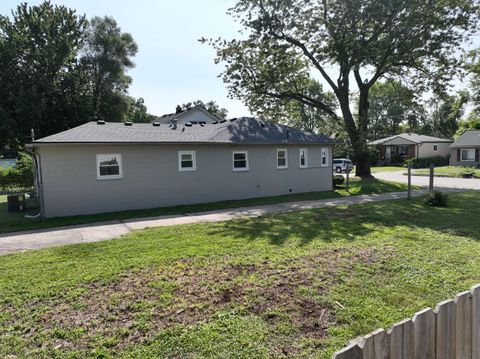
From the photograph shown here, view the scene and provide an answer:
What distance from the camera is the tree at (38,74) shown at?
2677 cm

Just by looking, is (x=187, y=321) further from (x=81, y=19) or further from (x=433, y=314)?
(x=81, y=19)

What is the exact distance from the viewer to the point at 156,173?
13289mm

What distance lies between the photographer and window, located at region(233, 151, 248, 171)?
15352mm

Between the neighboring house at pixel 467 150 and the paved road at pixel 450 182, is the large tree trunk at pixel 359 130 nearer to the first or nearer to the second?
the paved road at pixel 450 182

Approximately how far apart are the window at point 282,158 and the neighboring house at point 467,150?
29.6 meters

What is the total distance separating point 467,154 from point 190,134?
117 feet

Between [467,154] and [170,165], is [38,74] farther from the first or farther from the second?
[467,154]

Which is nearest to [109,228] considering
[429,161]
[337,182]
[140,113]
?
[337,182]

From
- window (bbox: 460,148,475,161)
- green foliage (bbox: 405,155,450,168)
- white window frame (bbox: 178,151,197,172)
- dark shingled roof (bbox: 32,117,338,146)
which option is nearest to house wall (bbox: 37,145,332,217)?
white window frame (bbox: 178,151,197,172)

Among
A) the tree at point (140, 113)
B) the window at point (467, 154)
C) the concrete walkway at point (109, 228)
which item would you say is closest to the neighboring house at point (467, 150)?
the window at point (467, 154)

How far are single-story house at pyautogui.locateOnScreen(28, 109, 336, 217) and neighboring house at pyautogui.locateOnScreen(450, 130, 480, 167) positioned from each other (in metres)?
26.6

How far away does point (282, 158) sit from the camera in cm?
1669

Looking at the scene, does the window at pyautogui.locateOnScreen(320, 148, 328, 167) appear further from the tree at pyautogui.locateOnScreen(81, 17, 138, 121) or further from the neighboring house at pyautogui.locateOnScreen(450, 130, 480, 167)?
the neighboring house at pyautogui.locateOnScreen(450, 130, 480, 167)

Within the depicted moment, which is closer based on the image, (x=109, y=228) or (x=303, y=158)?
(x=109, y=228)
